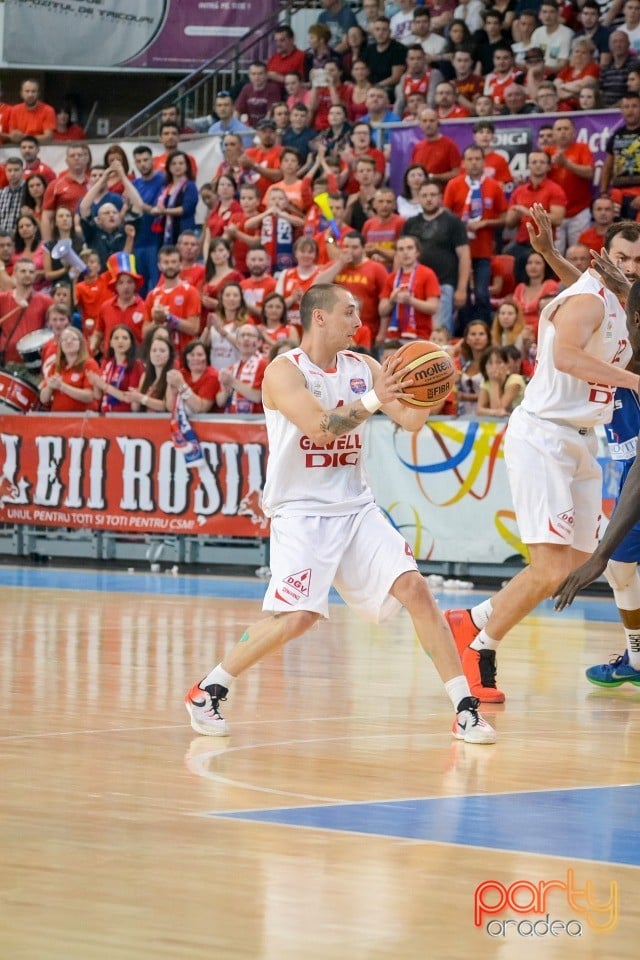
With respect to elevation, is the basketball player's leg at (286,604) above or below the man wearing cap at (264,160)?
below

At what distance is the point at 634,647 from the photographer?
9.55 meters

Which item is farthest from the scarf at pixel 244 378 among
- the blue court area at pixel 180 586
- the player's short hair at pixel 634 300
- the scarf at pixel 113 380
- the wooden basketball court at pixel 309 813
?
the player's short hair at pixel 634 300

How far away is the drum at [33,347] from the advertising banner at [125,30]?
821 cm

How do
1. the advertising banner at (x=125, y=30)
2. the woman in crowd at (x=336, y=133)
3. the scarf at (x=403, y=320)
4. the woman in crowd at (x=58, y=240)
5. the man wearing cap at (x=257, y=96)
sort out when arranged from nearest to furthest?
the scarf at (x=403, y=320), the woman in crowd at (x=336, y=133), the woman in crowd at (x=58, y=240), the man wearing cap at (x=257, y=96), the advertising banner at (x=125, y=30)

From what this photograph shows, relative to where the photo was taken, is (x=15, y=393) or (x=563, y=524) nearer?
(x=563, y=524)

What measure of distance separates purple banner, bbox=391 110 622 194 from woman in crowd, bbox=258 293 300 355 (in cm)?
307

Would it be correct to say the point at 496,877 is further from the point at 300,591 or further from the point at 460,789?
the point at 300,591

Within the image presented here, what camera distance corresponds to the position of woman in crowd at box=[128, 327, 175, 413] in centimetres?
1791

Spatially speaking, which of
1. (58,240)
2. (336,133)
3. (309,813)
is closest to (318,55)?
(336,133)

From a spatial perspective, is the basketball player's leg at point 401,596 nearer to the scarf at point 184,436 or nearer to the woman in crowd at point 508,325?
the woman in crowd at point 508,325

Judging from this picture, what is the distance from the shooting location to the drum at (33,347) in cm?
1967

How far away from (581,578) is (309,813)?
1.43 metres

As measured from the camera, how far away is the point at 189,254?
19.5m

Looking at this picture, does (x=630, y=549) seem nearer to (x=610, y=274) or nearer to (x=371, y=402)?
(x=610, y=274)
